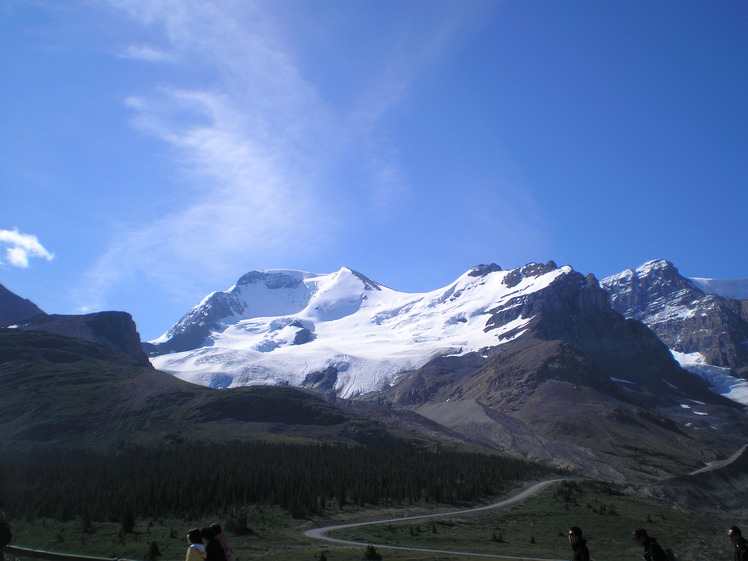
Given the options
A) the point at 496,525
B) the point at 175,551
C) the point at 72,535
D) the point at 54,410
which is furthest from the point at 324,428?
the point at 175,551

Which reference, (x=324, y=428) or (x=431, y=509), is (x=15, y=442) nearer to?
(x=324, y=428)

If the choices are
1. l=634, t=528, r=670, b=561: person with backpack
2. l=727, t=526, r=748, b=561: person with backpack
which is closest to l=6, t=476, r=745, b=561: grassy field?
l=634, t=528, r=670, b=561: person with backpack

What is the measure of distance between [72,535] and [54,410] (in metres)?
126

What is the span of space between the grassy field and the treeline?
629 cm

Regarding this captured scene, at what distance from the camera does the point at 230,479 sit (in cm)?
9262

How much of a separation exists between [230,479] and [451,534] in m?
42.1

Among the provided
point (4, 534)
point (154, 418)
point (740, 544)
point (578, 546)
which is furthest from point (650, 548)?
point (154, 418)

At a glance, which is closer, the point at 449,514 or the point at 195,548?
the point at 195,548

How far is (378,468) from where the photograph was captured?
11525 cm

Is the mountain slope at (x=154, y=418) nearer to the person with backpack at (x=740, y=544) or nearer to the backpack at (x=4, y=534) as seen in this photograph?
the backpack at (x=4, y=534)

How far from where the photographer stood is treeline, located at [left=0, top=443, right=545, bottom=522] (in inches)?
3061

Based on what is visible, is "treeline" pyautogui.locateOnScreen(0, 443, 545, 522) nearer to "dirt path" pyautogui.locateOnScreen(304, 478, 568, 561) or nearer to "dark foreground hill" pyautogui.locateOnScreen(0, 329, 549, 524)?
A: "dark foreground hill" pyautogui.locateOnScreen(0, 329, 549, 524)

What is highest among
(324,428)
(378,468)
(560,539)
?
(324,428)

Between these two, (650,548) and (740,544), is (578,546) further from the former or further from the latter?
(740,544)
